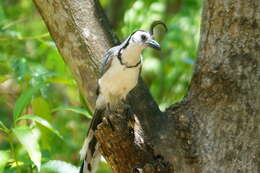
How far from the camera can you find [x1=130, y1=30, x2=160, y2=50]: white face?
3.47 m

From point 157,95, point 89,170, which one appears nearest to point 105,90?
point 89,170

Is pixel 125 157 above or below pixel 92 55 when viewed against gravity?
below

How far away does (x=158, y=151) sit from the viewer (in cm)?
314

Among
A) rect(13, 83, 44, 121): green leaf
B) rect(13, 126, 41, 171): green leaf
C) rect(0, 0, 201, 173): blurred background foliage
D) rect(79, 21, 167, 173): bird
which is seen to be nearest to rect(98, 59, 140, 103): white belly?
rect(79, 21, 167, 173): bird

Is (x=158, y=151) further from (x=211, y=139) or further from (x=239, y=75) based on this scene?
(x=239, y=75)

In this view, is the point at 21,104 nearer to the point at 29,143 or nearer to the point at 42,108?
the point at 29,143

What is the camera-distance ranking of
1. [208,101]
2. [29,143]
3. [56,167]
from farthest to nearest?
[56,167] < [208,101] < [29,143]

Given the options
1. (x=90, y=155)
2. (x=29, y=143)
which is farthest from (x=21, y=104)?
(x=90, y=155)

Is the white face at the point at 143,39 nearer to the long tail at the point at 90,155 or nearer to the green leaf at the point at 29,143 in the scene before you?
the long tail at the point at 90,155

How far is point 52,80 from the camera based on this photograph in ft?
12.4

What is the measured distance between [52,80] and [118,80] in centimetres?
50

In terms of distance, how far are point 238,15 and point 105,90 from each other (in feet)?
3.29

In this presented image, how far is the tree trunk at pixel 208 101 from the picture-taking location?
126 inches

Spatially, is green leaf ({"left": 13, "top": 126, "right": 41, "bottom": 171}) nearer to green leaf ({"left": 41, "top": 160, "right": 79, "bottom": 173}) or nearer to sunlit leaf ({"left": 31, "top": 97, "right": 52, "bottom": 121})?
green leaf ({"left": 41, "top": 160, "right": 79, "bottom": 173})
